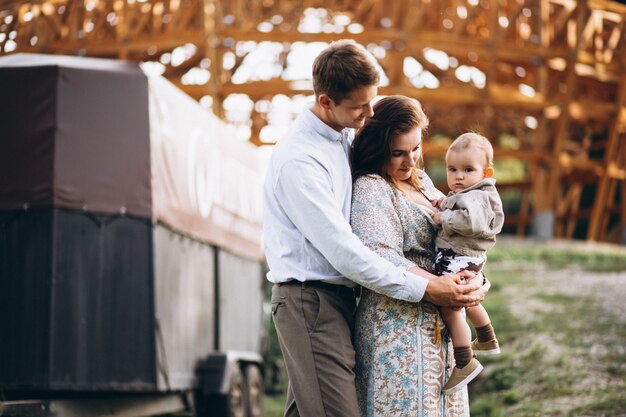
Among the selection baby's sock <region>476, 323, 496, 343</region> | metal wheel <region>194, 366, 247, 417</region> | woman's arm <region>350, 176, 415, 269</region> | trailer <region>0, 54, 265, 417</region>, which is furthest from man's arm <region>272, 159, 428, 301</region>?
metal wheel <region>194, 366, 247, 417</region>

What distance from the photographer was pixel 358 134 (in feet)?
16.4

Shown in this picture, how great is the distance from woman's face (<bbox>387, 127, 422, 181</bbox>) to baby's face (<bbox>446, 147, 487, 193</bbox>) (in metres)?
0.19

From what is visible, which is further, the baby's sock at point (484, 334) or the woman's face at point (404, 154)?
the baby's sock at point (484, 334)

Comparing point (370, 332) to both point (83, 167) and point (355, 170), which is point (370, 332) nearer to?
point (355, 170)

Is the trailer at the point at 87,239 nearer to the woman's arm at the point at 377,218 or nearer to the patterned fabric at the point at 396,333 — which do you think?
the patterned fabric at the point at 396,333

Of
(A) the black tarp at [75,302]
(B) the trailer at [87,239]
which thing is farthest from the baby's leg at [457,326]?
(A) the black tarp at [75,302]

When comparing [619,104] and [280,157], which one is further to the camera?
[619,104]

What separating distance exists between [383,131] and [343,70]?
39 cm

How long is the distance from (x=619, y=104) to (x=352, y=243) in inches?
945

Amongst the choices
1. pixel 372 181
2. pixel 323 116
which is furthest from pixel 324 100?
pixel 372 181

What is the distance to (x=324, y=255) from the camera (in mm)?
4605

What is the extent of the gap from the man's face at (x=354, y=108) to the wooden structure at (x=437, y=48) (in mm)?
15620

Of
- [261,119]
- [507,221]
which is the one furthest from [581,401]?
[507,221]

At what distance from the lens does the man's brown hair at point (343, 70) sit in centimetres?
460
